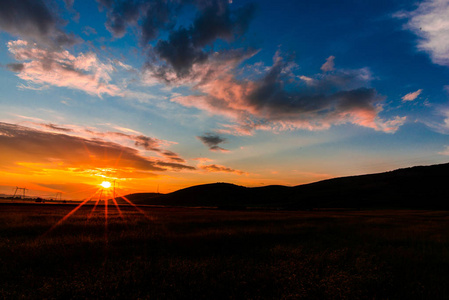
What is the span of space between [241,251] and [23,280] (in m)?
8.35

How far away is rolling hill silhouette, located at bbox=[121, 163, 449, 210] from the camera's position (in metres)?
113

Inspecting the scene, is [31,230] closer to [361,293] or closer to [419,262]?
[361,293]

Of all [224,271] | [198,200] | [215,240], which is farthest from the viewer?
[198,200]

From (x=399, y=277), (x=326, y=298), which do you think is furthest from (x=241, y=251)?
(x=399, y=277)

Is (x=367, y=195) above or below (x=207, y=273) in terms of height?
below

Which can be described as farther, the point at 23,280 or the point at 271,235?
the point at 271,235

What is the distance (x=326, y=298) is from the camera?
20.0 feet

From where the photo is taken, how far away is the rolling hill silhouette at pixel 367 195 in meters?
113

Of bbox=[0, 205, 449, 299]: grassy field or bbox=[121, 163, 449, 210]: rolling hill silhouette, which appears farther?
bbox=[121, 163, 449, 210]: rolling hill silhouette

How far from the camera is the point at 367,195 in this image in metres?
135

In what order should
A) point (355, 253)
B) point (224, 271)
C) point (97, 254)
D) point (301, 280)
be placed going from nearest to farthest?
point (301, 280) → point (224, 271) → point (97, 254) → point (355, 253)

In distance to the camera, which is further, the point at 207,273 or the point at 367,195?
the point at 367,195

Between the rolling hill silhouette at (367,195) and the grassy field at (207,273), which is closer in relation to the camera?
the grassy field at (207,273)

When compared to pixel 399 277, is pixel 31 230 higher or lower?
higher
